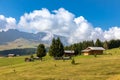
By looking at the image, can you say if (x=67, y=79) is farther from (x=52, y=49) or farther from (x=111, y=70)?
(x=52, y=49)

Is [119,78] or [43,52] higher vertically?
[43,52]

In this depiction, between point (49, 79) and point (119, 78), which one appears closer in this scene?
point (119, 78)

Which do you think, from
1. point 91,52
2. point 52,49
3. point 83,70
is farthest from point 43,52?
point 83,70

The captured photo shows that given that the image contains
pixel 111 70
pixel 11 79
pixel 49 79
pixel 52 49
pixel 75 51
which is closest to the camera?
pixel 49 79

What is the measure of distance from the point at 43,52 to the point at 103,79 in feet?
281

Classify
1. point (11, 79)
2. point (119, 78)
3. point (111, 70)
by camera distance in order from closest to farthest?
point (119, 78) → point (11, 79) → point (111, 70)

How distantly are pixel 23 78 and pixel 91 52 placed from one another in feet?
319

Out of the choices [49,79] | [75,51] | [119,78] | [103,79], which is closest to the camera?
[119,78]

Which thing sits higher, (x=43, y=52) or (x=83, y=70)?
(x=43, y=52)

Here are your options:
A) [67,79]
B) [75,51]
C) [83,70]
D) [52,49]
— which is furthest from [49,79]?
[75,51]

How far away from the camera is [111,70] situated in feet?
235

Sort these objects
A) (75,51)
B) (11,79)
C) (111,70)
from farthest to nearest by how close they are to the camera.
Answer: (75,51) < (111,70) < (11,79)

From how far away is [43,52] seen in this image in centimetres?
14150

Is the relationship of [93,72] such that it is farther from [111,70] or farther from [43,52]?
[43,52]
